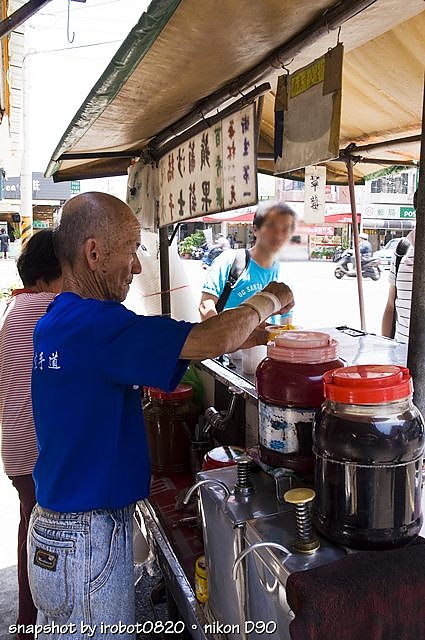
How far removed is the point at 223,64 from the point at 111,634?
7.75ft

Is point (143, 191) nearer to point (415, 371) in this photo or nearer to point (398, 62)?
point (398, 62)

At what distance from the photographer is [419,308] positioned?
64.2 inches

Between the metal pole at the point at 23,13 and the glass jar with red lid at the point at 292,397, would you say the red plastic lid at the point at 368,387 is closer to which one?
the glass jar with red lid at the point at 292,397

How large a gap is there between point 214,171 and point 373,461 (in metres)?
2.19

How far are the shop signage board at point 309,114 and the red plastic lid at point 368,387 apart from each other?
1045 millimetres

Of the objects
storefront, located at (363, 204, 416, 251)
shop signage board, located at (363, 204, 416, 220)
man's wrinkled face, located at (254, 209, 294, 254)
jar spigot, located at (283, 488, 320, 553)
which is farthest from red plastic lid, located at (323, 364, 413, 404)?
shop signage board, located at (363, 204, 416, 220)

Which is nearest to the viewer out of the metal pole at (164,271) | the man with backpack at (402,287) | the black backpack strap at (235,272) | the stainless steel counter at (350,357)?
the stainless steel counter at (350,357)

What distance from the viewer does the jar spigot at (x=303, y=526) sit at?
1.29 metres

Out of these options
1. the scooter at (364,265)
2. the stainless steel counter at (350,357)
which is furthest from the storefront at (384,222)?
the stainless steel counter at (350,357)

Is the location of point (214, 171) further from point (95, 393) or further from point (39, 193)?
point (39, 193)

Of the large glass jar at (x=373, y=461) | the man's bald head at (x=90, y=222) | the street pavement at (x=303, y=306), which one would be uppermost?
the man's bald head at (x=90, y=222)

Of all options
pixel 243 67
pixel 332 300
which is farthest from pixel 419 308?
pixel 332 300

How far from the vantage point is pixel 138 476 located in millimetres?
1934

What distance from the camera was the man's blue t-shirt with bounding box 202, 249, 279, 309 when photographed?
3.80 meters
